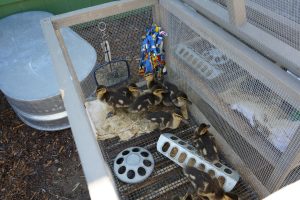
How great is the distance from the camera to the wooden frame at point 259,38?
1.14 m

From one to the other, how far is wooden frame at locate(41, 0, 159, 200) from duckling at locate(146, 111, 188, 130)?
652 mm

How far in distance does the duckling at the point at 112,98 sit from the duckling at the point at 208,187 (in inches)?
27.2

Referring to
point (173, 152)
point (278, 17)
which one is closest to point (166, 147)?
point (173, 152)

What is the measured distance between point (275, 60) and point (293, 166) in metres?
0.45

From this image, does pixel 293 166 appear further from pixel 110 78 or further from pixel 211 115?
pixel 110 78

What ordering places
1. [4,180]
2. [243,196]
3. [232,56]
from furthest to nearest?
[4,180]
[243,196]
[232,56]

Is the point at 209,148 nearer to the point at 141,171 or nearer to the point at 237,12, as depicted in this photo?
the point at 141,171

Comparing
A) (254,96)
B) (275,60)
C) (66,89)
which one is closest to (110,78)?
(66,89)

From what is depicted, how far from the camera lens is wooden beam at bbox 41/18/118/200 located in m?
0.87

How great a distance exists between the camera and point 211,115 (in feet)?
6.18

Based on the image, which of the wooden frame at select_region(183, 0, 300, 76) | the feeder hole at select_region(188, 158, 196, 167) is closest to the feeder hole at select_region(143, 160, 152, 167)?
the feeder hole at select_region(188, 158, 196, 167)

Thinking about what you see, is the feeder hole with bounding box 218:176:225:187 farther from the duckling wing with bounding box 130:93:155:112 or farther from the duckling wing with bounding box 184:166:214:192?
the duckling wing with bounding box 130:93:155:112

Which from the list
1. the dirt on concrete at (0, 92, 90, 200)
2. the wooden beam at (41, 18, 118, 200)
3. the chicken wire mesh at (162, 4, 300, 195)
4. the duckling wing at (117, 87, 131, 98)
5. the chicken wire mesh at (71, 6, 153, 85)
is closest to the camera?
the wooden beam at (41, 18, 118, 200)

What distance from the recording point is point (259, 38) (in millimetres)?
1252
